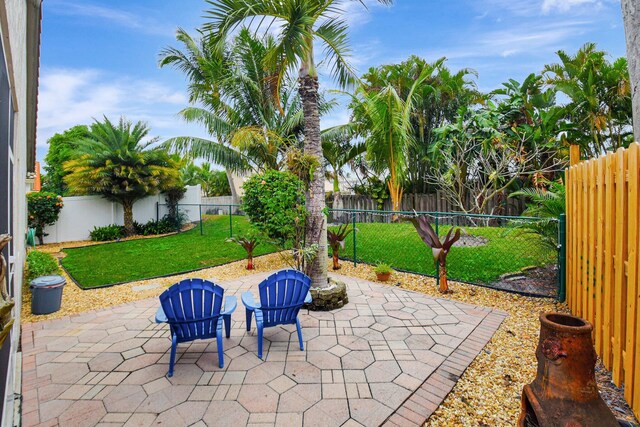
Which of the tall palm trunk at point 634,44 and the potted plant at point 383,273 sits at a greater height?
the tall palm trunk at point 634,44

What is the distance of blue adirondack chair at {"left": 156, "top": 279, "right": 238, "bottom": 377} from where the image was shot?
286cm

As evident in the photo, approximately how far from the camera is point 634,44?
2443 mm

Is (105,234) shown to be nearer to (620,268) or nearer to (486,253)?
(486,253)

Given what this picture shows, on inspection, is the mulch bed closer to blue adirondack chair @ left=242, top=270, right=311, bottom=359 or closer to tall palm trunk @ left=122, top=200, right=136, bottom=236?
blue adirondack chair @ left=242, top=270, right=311, bottom=359

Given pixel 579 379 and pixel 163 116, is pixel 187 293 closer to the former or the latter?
pixel 579 379

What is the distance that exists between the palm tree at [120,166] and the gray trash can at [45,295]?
7.86 metres

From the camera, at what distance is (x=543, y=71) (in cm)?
1238

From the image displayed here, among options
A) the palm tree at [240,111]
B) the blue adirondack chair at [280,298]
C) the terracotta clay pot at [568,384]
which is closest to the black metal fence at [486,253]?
the blue adirondack chair at [280,298]

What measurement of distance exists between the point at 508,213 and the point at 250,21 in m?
12.0

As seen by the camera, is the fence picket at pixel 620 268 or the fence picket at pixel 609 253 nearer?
the fence picket at pixel 620 268

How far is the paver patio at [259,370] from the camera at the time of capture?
2371 millimetres

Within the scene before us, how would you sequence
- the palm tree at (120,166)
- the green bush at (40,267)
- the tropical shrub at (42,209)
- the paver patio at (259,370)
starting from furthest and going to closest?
1. the palm tree at (120,166)
2. the tropical shrub at (42,209)
3. the green bush at (40,267)
4. the paver patio at (259,370)

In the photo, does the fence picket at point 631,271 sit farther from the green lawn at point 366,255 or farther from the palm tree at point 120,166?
the palm tree at point 120,166

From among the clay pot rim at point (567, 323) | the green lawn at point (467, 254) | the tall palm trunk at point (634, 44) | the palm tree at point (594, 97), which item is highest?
the palm tree at point (594, 97)
